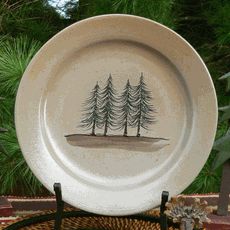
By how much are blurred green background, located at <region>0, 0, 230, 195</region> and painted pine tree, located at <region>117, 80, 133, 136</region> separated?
0.54 metres

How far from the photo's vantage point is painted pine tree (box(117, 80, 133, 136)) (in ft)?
2.64

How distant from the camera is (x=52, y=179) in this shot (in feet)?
2.63

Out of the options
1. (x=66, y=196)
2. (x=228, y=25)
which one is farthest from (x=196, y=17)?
(x=66, y=196)

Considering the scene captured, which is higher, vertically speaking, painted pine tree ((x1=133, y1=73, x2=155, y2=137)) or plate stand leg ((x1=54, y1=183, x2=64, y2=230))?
painted pine tree ((x1=133, y1=73, x2=155, y2=137))

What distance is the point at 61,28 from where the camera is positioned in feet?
4.75

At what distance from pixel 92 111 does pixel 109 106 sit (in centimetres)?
3

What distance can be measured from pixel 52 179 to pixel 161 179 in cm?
16

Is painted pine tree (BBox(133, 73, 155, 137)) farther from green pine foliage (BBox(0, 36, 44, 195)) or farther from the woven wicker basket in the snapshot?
green pine foliage (BBox(0, 36, 44, 195))

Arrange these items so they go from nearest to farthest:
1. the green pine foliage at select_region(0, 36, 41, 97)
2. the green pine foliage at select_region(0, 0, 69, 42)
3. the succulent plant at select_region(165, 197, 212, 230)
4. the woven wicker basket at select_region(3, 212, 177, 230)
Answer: the succulent plant at select_region(165, 197, 212, 230)
the woven wicker basket at select_region(3, 212, 177, 230)
the green pine foliage at select_region(0, 36, 41, 97)
the green pine foliage at select_region(0, 0, 69, 42)

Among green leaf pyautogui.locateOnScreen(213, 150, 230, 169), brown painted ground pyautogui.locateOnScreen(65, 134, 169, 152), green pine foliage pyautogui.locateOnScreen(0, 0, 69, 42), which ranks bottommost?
green leaf pyautogui.locateOnScreen(213, 150, 230, 169)

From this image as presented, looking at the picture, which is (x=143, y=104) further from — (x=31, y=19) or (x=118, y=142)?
(x=31, y=19)

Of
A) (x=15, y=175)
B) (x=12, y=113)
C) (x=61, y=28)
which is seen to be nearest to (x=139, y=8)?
(x=61, y=28)

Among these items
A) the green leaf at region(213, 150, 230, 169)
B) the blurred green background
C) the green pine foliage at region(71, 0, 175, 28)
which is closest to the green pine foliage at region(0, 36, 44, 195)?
the blurred green background

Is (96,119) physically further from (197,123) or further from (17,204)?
(17,204)
